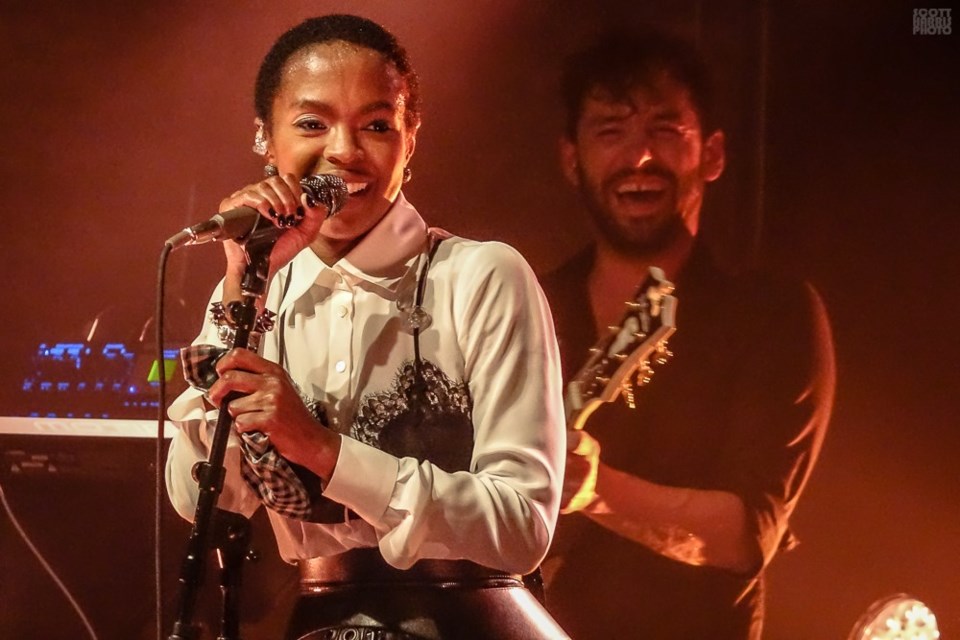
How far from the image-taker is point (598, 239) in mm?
2666

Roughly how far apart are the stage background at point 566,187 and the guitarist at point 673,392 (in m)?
0.06

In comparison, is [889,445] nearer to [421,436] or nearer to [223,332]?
[421,436]

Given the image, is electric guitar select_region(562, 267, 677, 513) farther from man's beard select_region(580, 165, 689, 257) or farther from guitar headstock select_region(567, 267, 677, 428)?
man's beard select_region(580, 165, 689, 257)

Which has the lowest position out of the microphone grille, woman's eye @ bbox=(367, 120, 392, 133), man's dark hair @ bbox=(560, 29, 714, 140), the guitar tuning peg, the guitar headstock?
the guitar tuning peg

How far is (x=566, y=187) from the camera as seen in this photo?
105 inches

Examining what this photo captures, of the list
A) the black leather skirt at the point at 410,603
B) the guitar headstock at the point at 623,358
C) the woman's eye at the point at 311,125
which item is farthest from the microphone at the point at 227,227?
the guitar headstock at the point at 623,358

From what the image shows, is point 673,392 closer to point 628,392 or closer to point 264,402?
point 628,392

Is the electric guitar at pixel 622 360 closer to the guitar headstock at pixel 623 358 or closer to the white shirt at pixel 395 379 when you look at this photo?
the guitar headstock at pixel 623 358

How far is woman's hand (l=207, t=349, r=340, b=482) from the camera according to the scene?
4.08 ft

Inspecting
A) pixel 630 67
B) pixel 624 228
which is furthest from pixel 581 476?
pixel 630 67

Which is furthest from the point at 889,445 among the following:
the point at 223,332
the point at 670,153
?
the point at 223,332

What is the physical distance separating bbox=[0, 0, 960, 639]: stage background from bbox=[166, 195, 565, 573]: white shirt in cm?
100

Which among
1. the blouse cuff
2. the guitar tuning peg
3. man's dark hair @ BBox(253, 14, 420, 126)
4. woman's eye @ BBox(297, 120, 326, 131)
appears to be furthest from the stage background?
the blouse cuff

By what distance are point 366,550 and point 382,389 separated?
8.8 inches
